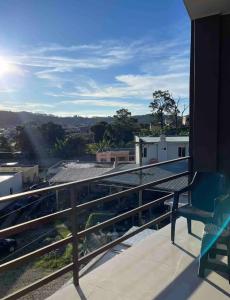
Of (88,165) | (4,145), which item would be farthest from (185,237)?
(4,145)

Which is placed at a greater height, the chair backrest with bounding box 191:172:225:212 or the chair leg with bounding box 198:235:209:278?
A: the chair backrest with bounding box 191:172:225:212

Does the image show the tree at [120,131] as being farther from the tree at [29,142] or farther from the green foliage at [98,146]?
the tree at [29,142]

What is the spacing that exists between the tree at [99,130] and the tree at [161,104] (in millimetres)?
6835

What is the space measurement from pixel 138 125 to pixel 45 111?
58.1 feet

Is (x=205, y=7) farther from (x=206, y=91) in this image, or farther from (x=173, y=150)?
(x=173, y=150)

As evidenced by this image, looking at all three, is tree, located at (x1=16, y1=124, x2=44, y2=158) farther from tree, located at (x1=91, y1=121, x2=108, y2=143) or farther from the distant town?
tree, located at (x1=91, y1=121, x2=108, y2=143)

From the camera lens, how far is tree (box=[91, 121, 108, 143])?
127ft

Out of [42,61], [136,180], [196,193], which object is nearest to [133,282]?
[196,193]

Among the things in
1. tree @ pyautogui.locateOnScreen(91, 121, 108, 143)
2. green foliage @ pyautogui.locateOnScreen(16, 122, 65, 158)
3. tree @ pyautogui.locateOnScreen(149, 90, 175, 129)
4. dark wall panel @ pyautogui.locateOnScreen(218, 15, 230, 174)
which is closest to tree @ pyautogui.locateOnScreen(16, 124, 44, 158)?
green foliage @ pyautogui.locateOnScreen(16, 122, 65, 158)

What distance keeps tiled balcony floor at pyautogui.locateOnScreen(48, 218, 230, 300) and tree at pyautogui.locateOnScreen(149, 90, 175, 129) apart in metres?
32.6

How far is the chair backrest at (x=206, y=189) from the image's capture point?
2.91 m

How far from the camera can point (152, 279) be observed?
226cm

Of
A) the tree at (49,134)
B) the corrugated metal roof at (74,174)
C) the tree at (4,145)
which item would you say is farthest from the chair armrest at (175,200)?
the tree at (4,145)

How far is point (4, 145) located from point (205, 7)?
3655cm
